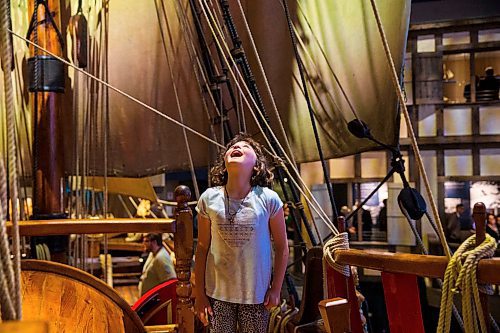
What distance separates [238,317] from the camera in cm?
160

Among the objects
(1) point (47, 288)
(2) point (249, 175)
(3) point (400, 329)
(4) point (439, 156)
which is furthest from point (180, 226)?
(4) point (439, 156)

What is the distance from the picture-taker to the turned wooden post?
1.78 meters

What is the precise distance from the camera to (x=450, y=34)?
772 centimetres

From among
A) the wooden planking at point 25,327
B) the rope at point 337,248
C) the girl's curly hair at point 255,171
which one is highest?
the girl's curly hair at point 255,171

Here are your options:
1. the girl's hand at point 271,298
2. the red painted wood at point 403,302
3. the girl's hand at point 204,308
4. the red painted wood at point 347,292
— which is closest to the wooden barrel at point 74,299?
the girl's hand at point 204,308

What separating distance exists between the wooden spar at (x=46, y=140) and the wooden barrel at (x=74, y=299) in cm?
98

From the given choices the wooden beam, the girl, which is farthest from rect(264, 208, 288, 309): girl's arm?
the wooden beam

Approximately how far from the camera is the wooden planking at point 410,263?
0.82 meters

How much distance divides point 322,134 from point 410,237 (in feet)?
18.0

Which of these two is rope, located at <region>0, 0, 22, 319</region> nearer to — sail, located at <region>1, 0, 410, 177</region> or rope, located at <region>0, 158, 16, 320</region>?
rope, located at <region>0, 158, 16, 320</region>

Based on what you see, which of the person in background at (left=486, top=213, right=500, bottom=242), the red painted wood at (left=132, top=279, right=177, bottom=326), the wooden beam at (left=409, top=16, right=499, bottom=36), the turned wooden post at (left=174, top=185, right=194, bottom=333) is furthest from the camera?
the wooden beam at (left=409, top=16, right=499, bottom=36)

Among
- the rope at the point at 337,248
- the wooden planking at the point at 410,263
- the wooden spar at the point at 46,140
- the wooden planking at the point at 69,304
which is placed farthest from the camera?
the wooden spar at the point at 46,140

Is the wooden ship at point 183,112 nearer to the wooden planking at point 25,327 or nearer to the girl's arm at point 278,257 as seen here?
the girl's arm at point 278,257

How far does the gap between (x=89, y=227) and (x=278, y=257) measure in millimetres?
664
